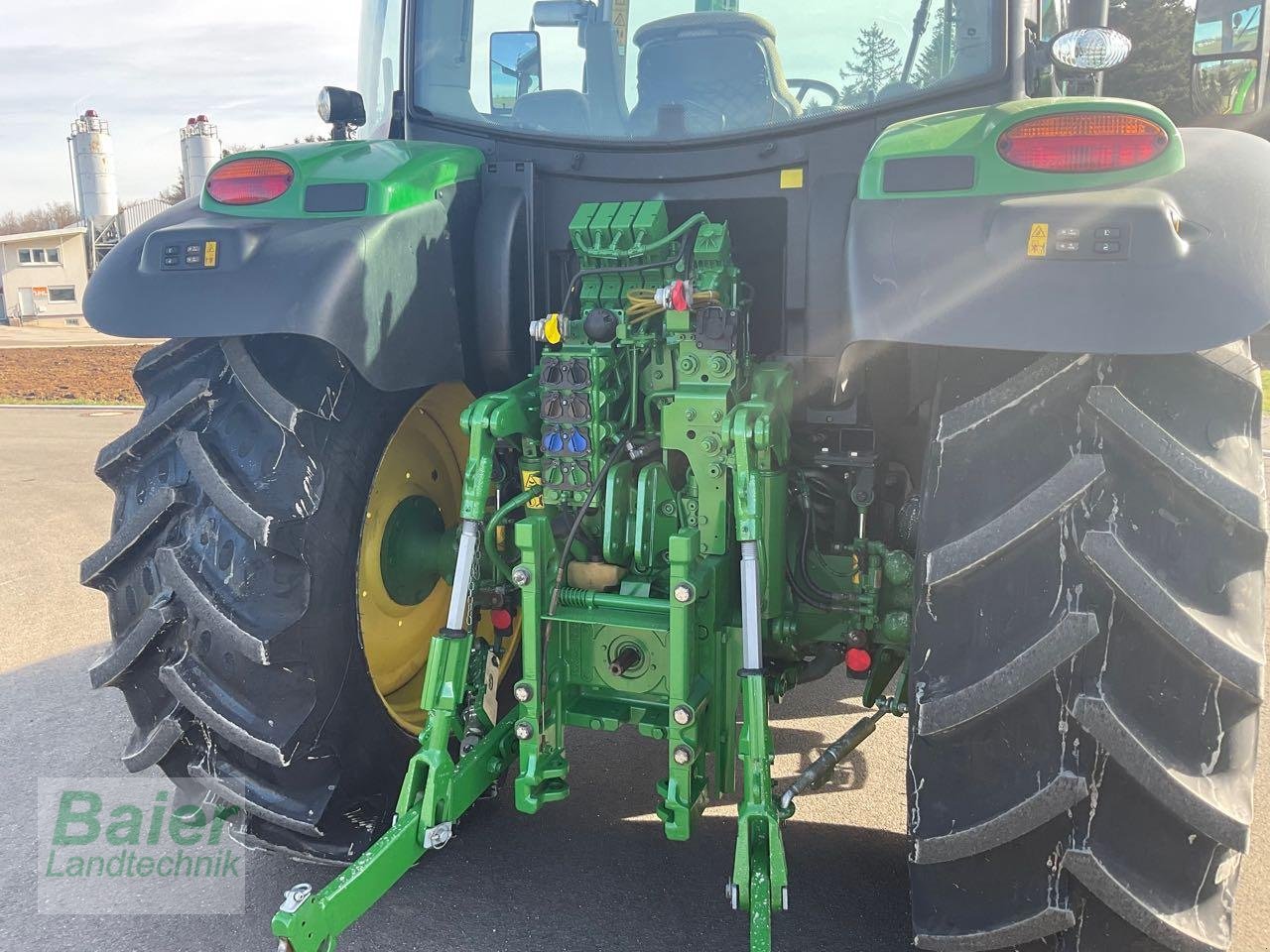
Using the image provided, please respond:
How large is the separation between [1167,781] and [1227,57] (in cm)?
144

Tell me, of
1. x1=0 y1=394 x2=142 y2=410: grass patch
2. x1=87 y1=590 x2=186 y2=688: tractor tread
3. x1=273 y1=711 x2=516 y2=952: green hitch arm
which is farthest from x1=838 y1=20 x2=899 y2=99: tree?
x1=0 y1=394 x2=142 y2=410: grass patch

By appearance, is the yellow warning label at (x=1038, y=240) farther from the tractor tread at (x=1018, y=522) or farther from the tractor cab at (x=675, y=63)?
the tractor cab at (x=675, y=63)

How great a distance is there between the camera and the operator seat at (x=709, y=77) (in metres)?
2.66

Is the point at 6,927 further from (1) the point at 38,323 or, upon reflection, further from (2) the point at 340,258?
(1) the point at 38,323

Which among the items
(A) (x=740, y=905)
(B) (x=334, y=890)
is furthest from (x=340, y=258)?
(A) (x=740, y=905)

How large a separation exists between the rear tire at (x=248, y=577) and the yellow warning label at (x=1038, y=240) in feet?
5.09

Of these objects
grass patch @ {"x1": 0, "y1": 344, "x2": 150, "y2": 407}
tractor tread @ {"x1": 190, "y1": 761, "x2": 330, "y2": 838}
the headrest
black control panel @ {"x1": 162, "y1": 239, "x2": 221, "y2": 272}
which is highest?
the headrest

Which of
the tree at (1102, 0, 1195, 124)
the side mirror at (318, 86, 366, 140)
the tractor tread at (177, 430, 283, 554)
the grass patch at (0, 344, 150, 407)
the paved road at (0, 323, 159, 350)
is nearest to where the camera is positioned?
the tractor tread at (177, 430, 283, 554)

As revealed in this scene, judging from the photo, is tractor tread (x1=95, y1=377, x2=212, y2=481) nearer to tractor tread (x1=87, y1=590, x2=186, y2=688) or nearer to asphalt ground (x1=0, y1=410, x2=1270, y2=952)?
tractor tread (x1=87, y1=590, x2=186, y2=688)

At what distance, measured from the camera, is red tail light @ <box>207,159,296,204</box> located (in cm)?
250

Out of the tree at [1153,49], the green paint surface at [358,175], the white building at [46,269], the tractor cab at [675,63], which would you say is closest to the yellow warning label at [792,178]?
the tractor cab at [675,63]

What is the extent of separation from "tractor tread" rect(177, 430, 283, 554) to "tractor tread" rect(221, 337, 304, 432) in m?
0.16

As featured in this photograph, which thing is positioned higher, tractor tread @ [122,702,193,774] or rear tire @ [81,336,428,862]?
rear tire @ [81,336,428,862]

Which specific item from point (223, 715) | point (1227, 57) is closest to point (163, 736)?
point (223, 715)
